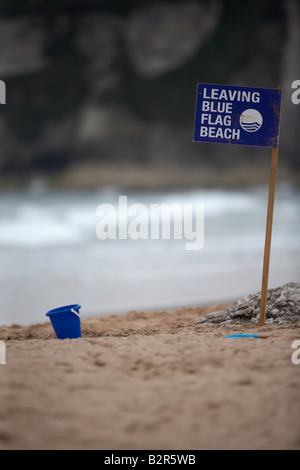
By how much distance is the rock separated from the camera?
4074 mm

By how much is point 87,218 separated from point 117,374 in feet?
46.6

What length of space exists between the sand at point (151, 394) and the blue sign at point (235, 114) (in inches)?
60.8

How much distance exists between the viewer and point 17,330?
4746mm

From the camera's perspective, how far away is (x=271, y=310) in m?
4.19

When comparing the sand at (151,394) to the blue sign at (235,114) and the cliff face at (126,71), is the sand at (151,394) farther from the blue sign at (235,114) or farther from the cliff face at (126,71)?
the cliff face at (126,71)

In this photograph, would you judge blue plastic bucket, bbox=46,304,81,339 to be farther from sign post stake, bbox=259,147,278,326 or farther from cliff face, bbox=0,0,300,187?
cliff face, bbox=0,0,300,187

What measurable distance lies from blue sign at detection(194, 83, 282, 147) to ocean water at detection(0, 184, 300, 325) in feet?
9.71

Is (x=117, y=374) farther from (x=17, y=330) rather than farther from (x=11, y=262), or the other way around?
(x=11, y=262)

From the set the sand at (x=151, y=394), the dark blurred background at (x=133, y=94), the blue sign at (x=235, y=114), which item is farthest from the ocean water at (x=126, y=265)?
the dark blurred background at (x=133, y=94)

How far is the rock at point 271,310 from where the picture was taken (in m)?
4.07

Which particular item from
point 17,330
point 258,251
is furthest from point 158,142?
point 17,330

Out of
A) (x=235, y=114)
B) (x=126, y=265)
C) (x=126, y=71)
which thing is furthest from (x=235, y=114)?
(x=126, y=71)

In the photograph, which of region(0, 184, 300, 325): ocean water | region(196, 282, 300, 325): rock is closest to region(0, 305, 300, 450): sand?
region(196, 282, 300, 325): rock

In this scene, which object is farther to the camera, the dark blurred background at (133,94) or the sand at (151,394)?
the dark blurred background at (133,94)
